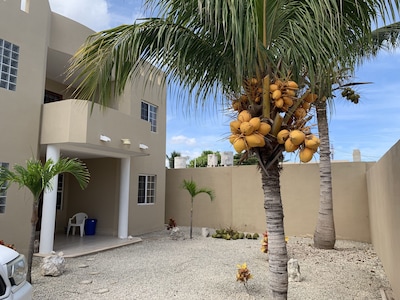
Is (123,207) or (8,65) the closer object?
(8,65)

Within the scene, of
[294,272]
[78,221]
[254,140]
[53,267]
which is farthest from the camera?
[78,221]

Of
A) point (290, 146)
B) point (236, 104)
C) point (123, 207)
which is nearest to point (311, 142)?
point (290, 146)

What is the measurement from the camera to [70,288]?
6555 millimetres

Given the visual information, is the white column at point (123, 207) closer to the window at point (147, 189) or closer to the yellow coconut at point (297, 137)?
the window at point (147, 189)

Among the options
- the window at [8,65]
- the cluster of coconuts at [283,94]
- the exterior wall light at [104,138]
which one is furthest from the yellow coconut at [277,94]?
the window at [8,65]

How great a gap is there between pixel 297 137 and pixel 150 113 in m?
12.7

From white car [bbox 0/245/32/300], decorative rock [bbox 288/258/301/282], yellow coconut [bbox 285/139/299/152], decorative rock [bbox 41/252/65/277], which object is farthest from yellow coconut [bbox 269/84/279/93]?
decorative rock [bbox 41/252/65/277]

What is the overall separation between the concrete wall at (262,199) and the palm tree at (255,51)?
9973mm

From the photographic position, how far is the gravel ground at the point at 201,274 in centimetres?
625

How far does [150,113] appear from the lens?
1570 centimetres

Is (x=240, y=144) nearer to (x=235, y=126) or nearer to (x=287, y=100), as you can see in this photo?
(x=235, y=126)

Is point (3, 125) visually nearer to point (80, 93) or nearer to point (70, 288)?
point (70, 288)

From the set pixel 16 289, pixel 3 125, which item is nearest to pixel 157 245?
pixel 3 125

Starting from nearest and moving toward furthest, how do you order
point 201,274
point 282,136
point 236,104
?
1. point 282,136
2. point 236,104
3. point 201,274
